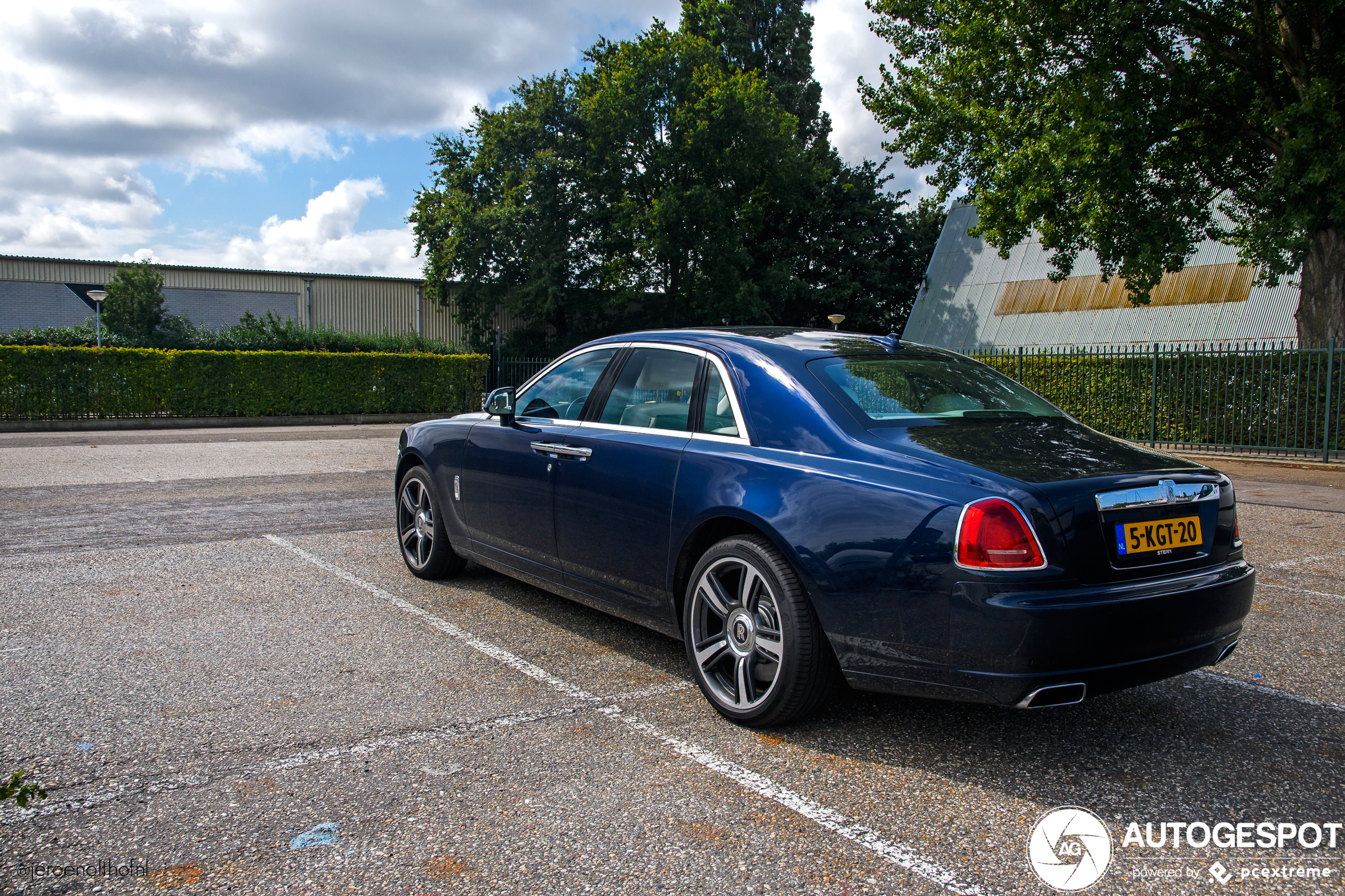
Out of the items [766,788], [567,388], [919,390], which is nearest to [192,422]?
[567,388]

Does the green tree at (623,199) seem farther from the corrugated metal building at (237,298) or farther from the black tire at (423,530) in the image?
the black tire at (423,530)

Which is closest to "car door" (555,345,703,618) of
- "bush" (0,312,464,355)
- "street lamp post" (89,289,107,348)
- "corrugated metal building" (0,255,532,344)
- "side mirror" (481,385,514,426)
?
"side mirror" (481,385,514,426)

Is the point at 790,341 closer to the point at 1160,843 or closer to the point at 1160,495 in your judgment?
the point at 1160,495

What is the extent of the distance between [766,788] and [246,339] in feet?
104

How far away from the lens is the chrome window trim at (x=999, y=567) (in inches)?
115

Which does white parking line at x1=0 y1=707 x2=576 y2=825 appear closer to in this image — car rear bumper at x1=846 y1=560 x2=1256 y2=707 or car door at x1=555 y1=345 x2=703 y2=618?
car door at x1=555 y1=345 x2=703 y2=618

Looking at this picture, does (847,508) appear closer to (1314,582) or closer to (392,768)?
(392,768)

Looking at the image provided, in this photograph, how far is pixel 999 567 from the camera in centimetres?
292

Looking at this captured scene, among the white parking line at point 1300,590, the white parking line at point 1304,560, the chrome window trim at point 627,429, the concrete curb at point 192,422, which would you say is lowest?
the white parking line at point 1304,560

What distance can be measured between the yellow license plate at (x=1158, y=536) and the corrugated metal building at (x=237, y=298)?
37.0 m

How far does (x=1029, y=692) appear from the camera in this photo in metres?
2.90

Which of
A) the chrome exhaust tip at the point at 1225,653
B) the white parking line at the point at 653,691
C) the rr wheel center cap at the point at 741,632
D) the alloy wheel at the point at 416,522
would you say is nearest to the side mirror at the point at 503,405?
the alloy wheel at the point at 416,522

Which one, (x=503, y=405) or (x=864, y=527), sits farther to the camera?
(x=503, y=405)

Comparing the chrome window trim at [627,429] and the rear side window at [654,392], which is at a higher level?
the rear side window at [654,392]
